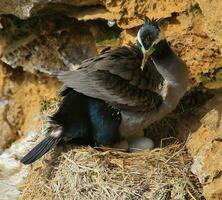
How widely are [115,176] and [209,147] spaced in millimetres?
584

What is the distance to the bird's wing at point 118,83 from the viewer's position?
14.3 feet

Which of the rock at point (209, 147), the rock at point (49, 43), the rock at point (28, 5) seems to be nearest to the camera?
the rock at point (209, 147)

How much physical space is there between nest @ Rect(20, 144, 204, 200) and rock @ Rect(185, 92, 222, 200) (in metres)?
0.12

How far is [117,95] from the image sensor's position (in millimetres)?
4371

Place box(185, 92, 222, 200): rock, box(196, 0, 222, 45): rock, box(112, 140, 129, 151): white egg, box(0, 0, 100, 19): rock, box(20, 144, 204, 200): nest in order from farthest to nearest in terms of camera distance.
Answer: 1. box(0, 0, 100, 19): rock
2. box(112, 140, 129, 151): white egg
3. box(20, 144, 204, 200): nest
4. box(185, 92, 222, 200): rock
5. box(196, 0, 222, 45): rock

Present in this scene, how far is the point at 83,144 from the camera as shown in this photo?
4590mm

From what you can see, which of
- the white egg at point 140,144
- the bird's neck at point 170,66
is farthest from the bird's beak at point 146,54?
the white egg at point 140,144

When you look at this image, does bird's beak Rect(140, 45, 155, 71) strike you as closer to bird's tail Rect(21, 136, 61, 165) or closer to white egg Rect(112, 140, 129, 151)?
white egg Rect(112, 140, 129, 151)

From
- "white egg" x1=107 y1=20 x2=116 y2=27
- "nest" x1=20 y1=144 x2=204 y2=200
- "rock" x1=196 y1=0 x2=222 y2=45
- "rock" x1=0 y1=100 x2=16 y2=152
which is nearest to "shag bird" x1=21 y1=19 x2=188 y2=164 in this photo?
"nest" x1=20 y1=144 x2=204 y2=200

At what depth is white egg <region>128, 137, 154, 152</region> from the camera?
4.55m

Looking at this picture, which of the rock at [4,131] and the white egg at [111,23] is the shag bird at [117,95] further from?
the rock at [4,131]

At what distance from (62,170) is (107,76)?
2.00 ft

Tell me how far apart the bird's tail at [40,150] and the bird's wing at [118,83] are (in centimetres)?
34

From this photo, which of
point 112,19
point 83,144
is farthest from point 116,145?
point 112,19
